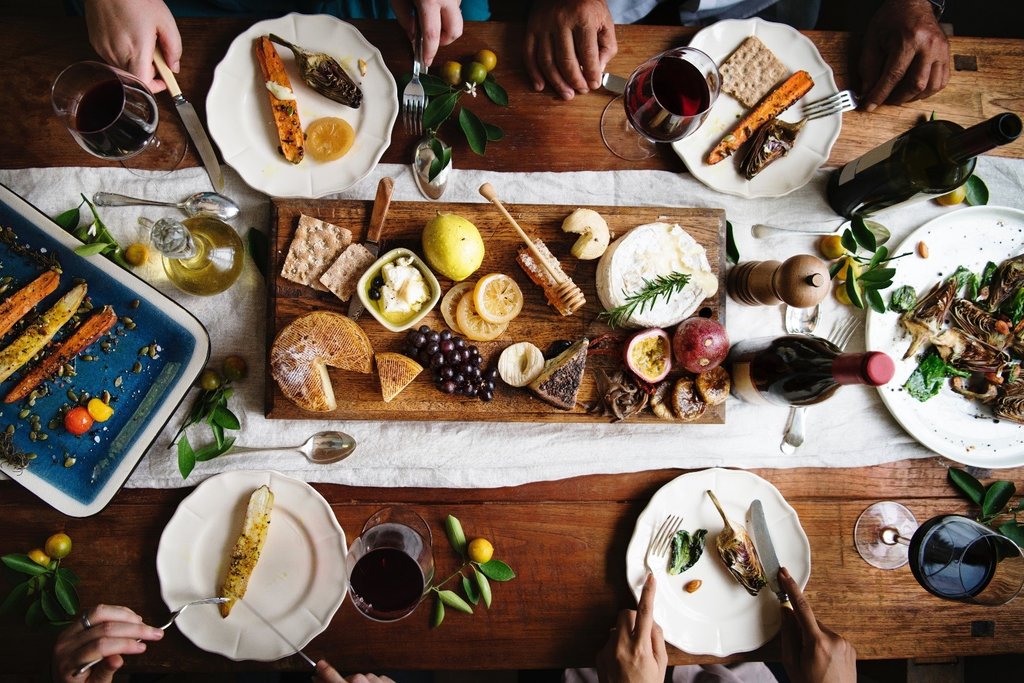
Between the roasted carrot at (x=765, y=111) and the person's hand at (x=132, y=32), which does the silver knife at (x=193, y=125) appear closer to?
the person's hand at (x=132, y=32)

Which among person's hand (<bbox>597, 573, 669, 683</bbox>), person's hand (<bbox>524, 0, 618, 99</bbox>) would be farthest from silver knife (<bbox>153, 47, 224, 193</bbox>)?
person's hand (<bbox>597, 573, 669, 683</bbox>)

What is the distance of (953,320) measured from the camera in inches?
68.9

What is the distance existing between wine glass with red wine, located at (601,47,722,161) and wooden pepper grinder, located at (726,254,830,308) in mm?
436

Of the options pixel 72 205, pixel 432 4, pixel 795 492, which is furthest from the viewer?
pixel 795 492

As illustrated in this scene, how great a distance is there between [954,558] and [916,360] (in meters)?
0.56

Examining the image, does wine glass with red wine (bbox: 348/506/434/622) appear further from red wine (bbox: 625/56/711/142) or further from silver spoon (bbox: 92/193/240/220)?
red wine (bbox: 625/56/711/142)

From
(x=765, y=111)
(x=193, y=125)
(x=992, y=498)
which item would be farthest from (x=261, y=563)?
(x=992, y=498)

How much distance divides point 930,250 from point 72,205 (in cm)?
249

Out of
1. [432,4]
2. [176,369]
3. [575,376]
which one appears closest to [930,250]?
[575,376]

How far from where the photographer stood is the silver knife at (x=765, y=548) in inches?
66.4

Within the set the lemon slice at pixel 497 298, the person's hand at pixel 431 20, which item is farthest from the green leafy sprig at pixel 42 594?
the person's hand at pixel 431 20

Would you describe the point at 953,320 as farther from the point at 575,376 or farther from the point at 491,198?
the point at 491,198

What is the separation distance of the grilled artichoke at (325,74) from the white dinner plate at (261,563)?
3.48ft

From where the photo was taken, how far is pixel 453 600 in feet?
5.38
